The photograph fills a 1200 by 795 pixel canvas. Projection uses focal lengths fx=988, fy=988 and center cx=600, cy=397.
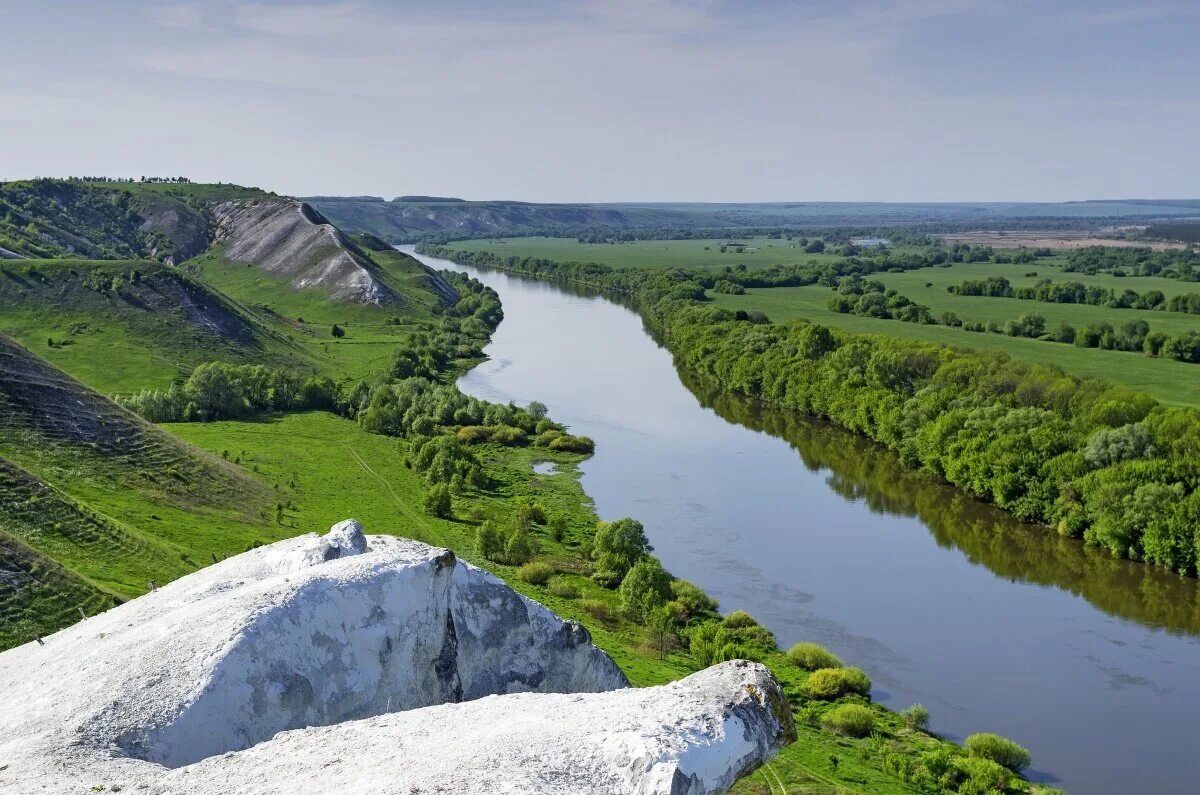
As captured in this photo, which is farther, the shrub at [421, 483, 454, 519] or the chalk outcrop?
the chalk outcrop

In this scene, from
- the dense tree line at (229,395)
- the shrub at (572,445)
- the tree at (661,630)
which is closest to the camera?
the tree at (661,630)

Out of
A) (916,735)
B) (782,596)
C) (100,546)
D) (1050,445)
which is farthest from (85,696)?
(1050,445)

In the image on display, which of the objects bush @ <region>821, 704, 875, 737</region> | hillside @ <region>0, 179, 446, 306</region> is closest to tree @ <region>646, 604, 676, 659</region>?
bush @ <region>821, 704, 875, 737</region>

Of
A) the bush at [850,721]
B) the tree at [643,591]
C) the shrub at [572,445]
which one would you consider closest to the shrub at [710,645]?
the tree at [643,591]

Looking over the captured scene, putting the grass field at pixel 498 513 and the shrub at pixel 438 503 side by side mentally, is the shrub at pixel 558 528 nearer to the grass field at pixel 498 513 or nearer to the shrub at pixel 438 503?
the grass field at pixel 498 513

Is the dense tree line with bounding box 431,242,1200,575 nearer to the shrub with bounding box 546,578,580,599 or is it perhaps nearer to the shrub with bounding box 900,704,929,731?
the shrub with bounding box 900,704,929,731

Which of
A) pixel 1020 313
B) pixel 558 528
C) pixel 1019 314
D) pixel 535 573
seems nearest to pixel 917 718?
pixel 535 573

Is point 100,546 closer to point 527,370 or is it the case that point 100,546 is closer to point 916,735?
point 916,735
